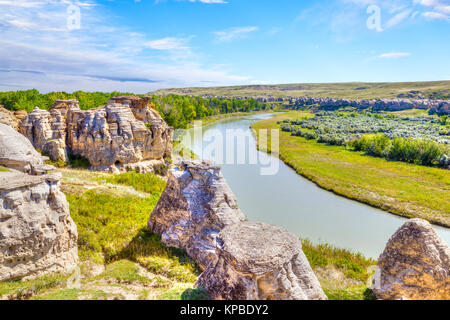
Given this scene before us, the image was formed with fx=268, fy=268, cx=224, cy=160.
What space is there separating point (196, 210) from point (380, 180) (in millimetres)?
28061

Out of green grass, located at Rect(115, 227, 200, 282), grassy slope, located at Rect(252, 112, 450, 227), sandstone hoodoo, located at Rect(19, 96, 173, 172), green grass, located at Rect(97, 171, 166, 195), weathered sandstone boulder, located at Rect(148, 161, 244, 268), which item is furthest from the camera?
sandstone hoodoo, located at Rect(19, 96, 173, 172)

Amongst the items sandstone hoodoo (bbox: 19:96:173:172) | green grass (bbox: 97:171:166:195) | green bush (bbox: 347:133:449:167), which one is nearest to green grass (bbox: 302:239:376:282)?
green grass (bbox: 97:171:166:195)

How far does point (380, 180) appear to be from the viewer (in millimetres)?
32094

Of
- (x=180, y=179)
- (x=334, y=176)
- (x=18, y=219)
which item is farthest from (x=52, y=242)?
(x=334, y=176)

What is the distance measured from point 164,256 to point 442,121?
92941 millimetres

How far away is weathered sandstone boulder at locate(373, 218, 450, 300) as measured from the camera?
8.12 meters

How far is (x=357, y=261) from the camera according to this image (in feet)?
50.6

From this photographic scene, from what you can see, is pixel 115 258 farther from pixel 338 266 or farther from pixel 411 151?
pixel 411 151

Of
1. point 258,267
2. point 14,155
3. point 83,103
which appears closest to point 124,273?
point 258,267

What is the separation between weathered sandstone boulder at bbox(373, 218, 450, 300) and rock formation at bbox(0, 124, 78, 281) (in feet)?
37.1

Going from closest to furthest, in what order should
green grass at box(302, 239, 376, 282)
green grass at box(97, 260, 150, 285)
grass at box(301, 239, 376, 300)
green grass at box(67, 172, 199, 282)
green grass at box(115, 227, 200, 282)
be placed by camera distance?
green grass at box(97, 260, 150, 285)
green grass at box(115, 227, 200, 282)
green grass at box(67, 172, 199, 282)
grass at box(301, 239, 376, 300)
green grass at box(302, 239, 376, 282)

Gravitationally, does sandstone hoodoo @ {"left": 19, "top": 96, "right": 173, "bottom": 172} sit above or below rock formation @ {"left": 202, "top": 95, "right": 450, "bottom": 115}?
below

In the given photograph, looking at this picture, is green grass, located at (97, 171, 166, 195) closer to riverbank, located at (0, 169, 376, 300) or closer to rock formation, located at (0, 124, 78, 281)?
riverbank, located at (0, 169, 376, 300)

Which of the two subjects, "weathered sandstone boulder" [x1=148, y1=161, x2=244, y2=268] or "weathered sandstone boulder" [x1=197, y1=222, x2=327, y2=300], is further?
"weathered sandstone boulder" [x1=148, y1=161, x2=244, y2=268]
